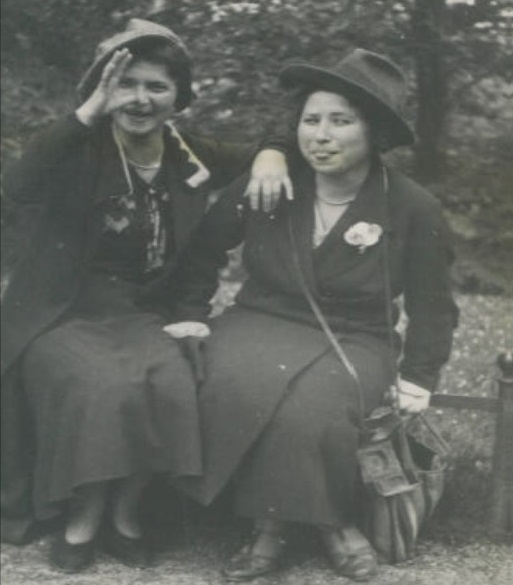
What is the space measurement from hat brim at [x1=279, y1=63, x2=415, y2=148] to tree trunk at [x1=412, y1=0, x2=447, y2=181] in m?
0.49

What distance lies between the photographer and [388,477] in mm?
2340

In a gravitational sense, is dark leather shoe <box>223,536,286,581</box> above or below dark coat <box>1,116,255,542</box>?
below

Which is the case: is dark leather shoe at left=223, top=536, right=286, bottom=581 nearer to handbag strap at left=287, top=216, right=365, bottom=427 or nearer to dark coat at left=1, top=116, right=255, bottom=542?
handbag strap at left=287, top=216, right=365, bottom=427

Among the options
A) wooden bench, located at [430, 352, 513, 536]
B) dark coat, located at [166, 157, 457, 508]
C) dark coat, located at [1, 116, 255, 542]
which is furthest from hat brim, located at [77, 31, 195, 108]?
wooden bench, located at [430, 352, 513, 536]

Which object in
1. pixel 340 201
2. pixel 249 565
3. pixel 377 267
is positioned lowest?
pixel 249 565

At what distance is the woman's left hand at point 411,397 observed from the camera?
244 cm

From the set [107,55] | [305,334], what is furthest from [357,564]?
[107,55]

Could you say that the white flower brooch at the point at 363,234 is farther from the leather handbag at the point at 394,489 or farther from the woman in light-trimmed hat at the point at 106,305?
the leather handbag at the point at 394,489

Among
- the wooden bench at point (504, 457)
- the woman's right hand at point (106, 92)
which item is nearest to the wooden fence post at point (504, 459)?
the wooden bench at point (504, 457)

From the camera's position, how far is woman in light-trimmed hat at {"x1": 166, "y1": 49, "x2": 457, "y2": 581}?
90.5 inches

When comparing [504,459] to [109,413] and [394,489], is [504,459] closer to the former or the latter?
[394,489]

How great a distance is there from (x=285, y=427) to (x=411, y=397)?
355mm

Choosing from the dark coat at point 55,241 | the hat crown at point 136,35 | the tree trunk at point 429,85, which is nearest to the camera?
the hat crown at point 136,35

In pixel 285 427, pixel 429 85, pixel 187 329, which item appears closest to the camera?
pixel 285 427
